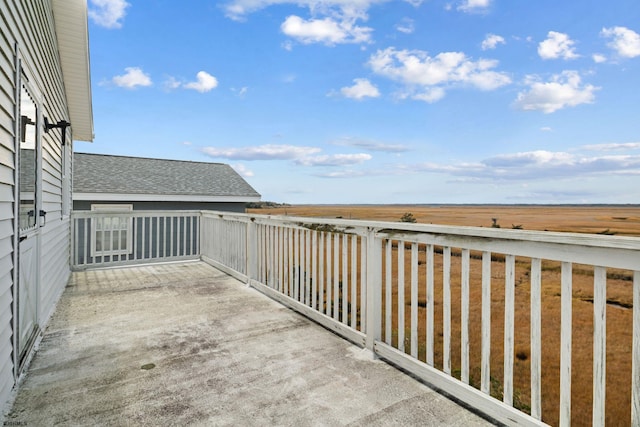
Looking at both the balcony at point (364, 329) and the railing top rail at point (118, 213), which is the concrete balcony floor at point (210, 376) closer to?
the balcony at point (364, 329)

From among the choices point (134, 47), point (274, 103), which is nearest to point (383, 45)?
point (274, 103)

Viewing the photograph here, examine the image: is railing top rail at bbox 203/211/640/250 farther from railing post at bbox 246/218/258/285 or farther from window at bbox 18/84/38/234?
window at bbox 18/84/38/234

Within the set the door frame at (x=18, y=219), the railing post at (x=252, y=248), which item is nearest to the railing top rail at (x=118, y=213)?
the railing post at (x=252, y=248)

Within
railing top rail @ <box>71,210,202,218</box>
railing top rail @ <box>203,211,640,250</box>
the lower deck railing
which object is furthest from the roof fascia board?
railing top rail @ <box>203,211,640,250</box>

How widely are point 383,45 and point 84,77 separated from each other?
39.6ft

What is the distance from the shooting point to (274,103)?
15.8 meters

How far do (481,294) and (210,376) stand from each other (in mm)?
1690

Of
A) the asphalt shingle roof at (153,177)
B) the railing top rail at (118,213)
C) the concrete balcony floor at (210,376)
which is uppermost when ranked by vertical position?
the asphalt shingle roof at (153,177)

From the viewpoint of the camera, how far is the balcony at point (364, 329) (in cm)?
150

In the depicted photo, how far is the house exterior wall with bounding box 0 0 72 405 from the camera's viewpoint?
193 centimetres

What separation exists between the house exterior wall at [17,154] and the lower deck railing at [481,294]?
2048 millimetres

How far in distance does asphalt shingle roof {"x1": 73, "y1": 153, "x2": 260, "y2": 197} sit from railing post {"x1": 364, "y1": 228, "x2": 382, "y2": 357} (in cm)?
919

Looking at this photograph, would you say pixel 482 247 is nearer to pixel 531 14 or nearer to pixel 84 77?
pixel 84 77

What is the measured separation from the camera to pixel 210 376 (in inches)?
84.4
